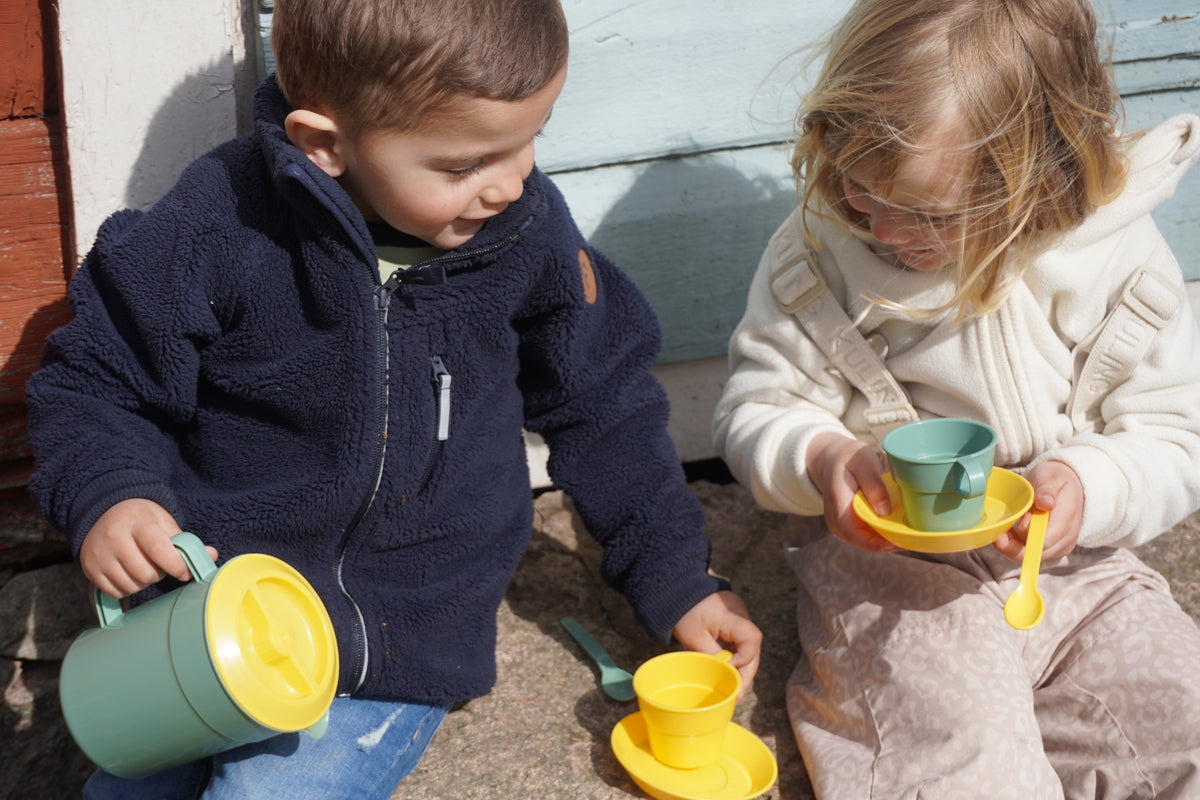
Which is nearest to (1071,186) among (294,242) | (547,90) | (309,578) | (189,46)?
(547,90)

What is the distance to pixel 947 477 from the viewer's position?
48.9 inches

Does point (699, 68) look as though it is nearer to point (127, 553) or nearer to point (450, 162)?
point (450, 162)

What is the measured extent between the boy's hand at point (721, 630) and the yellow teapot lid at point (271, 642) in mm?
560

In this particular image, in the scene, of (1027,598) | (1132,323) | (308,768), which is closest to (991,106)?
(1132,323)

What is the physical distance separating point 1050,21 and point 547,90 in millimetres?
640

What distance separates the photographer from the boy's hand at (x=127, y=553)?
1236 mm

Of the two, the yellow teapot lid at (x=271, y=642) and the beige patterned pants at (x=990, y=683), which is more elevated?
the yellow teapot lid at (x=271, y=642)

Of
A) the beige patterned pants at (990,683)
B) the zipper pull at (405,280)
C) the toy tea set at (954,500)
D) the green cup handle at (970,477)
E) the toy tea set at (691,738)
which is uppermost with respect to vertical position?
the zipper pull at (405,280)

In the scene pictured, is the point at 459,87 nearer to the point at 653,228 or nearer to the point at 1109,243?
the point at 653,228

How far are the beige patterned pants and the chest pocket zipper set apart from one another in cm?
62

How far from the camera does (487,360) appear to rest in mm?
1516

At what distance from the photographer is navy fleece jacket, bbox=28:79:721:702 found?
4.39 ft

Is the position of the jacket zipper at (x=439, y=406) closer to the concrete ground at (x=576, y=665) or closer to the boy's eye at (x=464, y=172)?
the boy's eye at (x=464, y=172)

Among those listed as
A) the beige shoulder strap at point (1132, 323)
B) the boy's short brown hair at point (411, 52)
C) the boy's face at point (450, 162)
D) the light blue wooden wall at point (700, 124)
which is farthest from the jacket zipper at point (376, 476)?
the beige shoulder strap at point (1132, 323)
